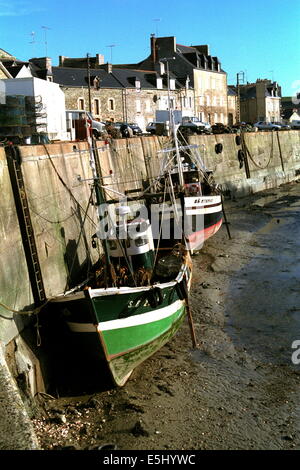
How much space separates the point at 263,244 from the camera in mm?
21219

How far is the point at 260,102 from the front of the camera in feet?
240

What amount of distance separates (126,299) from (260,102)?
2656 inches

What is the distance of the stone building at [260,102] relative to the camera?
73.1m

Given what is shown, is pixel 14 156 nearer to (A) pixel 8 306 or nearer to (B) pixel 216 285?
(A) pixel 8 306

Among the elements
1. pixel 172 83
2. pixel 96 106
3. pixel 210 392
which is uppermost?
pixel 172 83

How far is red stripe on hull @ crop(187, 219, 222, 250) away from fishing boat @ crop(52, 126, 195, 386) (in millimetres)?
5135

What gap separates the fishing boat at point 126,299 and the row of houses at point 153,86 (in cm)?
2483

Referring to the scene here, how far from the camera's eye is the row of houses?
44.7 meters

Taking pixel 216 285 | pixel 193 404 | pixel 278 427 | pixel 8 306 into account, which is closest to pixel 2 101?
pixel 216 285

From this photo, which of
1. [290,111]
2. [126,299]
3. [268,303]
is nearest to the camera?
[126,299]

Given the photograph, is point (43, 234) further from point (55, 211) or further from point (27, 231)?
point (55, 211)

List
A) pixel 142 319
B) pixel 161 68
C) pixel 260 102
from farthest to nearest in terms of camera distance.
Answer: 1. pixel 260 102
2. pixel 161 68
3. pixel 142 319

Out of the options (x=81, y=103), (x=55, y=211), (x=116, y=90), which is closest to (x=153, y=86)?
(x=116, y=90)
